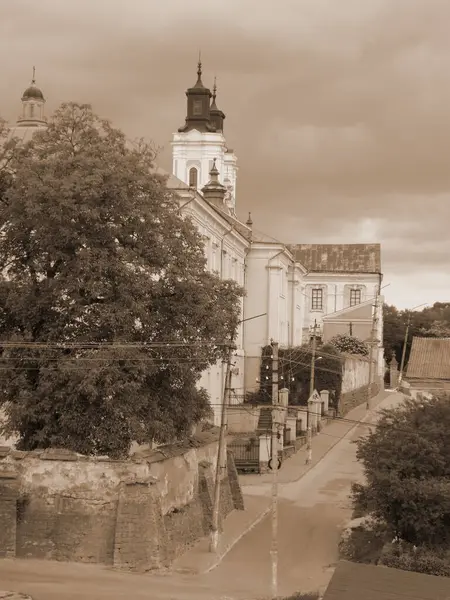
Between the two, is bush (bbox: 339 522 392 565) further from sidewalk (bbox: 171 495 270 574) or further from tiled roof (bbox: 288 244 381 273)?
tiled roof (bbox: 288 244 381 273)

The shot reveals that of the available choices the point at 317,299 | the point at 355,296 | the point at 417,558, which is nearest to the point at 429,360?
the point at 417,558

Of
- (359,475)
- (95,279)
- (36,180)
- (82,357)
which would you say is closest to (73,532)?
(82,357)

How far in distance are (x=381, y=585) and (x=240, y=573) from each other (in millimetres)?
9075

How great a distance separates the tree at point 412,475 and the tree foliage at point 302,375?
28.3 meters

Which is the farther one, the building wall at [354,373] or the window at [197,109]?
the window at [197,109]

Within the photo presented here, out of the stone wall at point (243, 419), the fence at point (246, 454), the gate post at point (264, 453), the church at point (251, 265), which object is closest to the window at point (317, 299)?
the church at point (251, 265)

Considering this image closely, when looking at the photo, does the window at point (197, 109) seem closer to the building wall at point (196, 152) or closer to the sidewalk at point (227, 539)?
the building wall at point (196, 152)

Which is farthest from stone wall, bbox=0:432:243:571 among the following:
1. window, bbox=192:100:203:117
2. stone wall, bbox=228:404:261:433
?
window, bbox=192:100:203:117

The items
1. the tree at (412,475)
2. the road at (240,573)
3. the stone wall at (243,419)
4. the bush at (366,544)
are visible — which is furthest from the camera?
the stone wall at (243,419)

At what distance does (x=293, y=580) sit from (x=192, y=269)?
914 cm

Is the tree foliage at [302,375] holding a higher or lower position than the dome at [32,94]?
lower

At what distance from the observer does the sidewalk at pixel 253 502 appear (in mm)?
27984

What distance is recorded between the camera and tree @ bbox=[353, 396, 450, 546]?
27.6m

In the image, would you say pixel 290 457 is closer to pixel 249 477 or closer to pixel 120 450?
pixel 249 477
